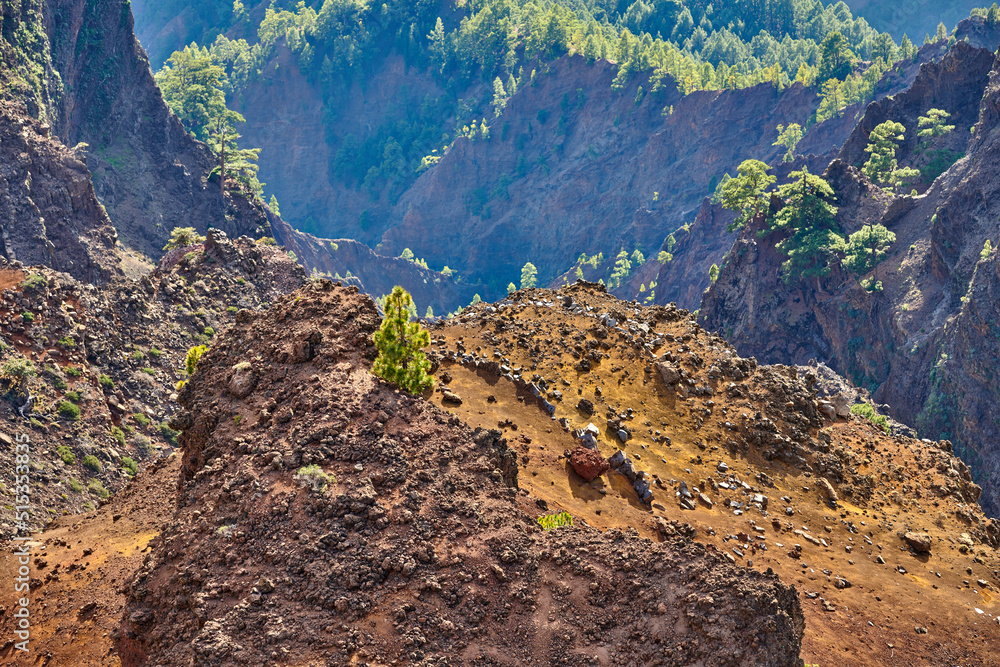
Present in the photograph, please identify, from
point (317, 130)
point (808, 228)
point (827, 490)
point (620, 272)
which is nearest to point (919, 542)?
point (827, 490)

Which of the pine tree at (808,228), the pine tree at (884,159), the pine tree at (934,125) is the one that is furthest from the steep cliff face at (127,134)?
the pine tree at (934,125)

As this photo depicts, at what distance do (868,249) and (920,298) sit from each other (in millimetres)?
7827

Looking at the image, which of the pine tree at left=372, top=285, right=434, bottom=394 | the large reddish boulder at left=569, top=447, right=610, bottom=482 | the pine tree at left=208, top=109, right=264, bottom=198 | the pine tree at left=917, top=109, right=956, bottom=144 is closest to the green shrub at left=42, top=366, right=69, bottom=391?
the pine tree at left=372, top=285, right=434, bottom=394

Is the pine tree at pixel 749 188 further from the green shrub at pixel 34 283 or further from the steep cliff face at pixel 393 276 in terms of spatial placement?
the steep cliff face at pixel 393 276

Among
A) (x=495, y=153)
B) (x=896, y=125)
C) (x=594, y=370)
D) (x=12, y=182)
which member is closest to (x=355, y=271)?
(x=495, y=153)

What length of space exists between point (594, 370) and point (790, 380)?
8220 mm

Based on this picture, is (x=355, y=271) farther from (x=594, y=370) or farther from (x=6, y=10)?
(x=594, y=370)

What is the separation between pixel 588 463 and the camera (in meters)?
22.5

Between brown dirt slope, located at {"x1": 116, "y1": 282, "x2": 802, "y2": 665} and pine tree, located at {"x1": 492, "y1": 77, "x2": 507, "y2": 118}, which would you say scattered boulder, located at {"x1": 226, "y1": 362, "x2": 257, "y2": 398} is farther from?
pine tree, located at {"x1": 492, "y1": 77, "x2": 507, "y2": 118}

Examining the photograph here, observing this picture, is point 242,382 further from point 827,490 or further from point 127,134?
point 127,134

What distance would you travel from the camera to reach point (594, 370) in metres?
27.9

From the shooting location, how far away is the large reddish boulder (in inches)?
885

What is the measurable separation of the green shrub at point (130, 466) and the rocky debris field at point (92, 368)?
0.09 meters

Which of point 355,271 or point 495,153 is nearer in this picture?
point 355,271
